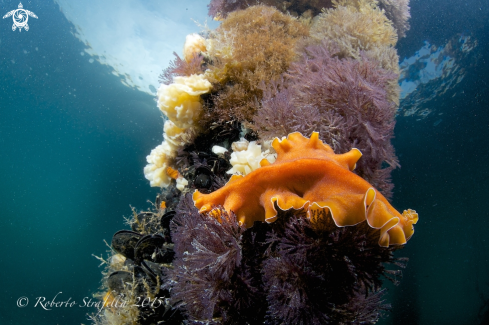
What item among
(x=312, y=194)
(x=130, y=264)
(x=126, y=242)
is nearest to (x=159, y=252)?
(x=130, y=264)

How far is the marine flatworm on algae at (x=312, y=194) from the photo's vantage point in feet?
5.08

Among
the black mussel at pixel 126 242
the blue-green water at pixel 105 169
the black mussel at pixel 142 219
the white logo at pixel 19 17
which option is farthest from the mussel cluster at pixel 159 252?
the white logo at pixel 19 17

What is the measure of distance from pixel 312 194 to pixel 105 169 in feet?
206

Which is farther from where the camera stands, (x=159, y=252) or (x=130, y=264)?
(x=130, y=264)

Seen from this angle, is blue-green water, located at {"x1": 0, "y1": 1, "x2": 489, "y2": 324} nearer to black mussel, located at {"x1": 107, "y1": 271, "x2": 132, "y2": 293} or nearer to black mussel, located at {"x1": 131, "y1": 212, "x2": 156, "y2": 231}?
black mussel, located at {"x1": 131, "y1": 212, "x2": 156, "y2": 231}

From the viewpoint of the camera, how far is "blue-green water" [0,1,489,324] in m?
18.1

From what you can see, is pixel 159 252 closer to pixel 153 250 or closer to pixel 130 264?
pixel 153 250

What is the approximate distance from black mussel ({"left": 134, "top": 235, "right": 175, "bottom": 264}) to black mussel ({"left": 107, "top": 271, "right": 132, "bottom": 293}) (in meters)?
0.27

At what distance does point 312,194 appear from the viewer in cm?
179

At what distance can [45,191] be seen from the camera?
54594 millimetres

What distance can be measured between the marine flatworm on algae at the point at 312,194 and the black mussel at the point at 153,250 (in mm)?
2088

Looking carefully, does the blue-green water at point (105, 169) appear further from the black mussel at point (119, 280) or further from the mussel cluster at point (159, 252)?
the black mussel at point (119, 280)

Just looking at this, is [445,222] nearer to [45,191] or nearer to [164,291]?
[164,291]

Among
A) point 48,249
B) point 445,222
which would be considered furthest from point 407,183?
point 48,249
